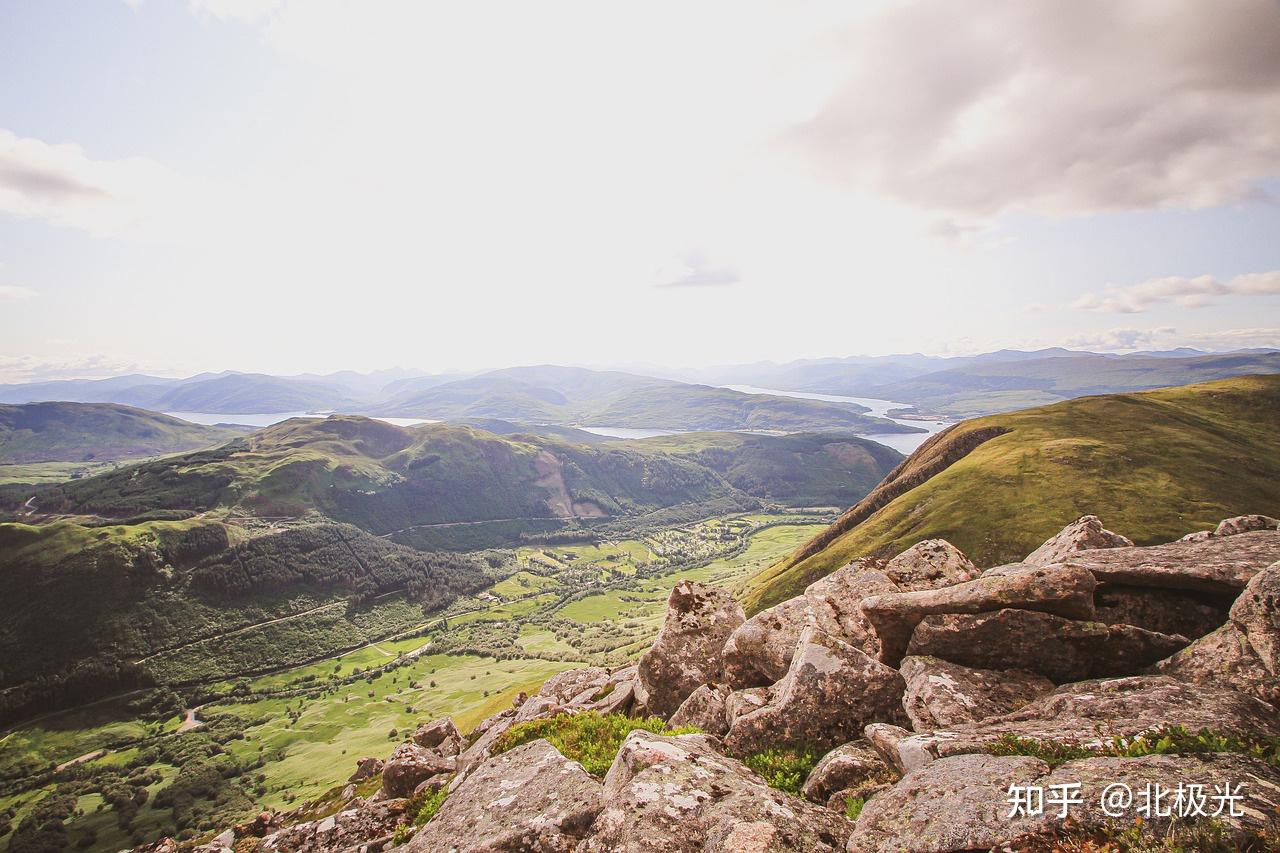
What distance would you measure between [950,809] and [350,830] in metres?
28.2

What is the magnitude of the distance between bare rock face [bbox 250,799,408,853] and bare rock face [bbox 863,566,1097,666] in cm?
2214

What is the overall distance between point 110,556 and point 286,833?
10018 inches

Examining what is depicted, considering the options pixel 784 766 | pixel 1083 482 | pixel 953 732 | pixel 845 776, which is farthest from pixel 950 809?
pixel 1083 482

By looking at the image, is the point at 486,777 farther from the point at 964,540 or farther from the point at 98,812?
the point at 98,812

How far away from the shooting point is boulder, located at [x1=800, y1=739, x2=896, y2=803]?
43.1ft

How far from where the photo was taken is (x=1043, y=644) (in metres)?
15.0

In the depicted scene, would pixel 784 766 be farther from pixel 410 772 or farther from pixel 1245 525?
pixel 1245 525

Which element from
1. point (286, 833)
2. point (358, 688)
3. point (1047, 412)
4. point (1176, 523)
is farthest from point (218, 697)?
point (1047, 412)

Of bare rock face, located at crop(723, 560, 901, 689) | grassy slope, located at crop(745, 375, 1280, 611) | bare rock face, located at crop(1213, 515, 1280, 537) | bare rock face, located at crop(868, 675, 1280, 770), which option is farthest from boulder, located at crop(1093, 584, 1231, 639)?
grassy slope, located at crop(745, 375, 1280, 611)

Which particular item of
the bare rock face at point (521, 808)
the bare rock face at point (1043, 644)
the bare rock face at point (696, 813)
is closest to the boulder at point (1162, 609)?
the bare rock face at point (1043, 644)

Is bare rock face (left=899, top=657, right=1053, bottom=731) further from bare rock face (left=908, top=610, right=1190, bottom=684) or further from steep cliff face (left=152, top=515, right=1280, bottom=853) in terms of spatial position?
A: bare rock face (left=908, top=610, right=1190, bottom=684)

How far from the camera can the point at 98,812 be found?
116 meters

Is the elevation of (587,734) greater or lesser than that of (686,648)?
lesser

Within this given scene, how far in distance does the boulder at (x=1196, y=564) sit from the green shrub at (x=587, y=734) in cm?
1543
